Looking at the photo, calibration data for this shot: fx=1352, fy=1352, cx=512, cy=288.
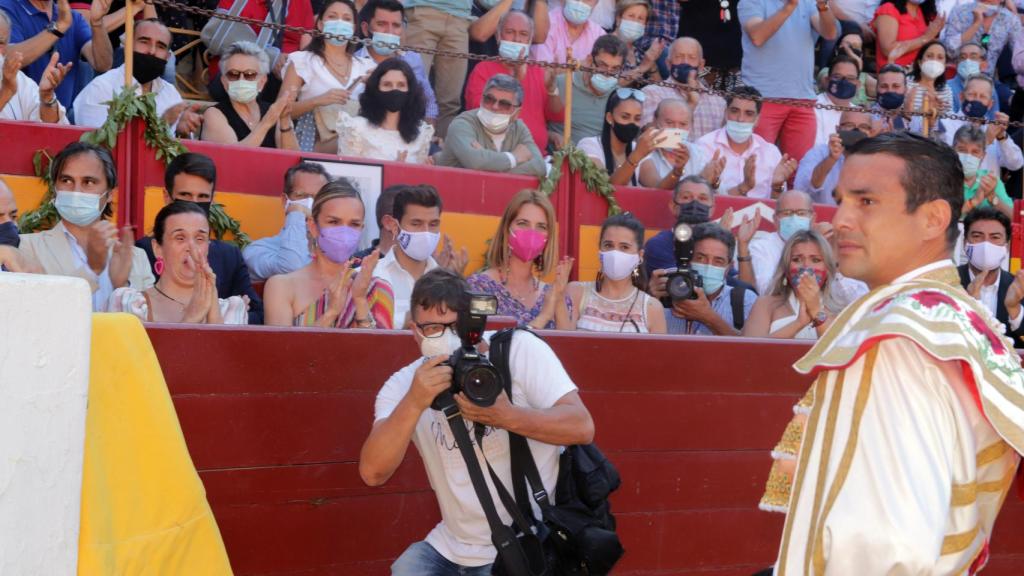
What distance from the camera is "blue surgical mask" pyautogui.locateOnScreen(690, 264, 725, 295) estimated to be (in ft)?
20.6

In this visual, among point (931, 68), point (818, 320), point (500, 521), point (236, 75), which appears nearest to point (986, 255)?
point (818, 320)

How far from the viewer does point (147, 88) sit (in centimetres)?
683

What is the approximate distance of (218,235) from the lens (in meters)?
6.07

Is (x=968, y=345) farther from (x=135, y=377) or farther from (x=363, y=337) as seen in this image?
(x=363, y=337)

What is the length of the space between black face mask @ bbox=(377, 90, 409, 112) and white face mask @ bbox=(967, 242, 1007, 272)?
9.99 ft

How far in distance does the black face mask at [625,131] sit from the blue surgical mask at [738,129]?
0.64 meters

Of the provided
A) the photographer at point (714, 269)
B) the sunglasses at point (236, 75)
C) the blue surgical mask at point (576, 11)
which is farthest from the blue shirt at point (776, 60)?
the sunglasses at point (236, 75)

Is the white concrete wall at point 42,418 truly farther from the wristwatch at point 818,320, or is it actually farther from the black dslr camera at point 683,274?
the wristwatch at point 818,320

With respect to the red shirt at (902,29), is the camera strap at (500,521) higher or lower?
lower

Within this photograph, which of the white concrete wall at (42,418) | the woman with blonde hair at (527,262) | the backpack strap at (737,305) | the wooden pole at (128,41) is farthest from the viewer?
the backpack strap at (737,305)

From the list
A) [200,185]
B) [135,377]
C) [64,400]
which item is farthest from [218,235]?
[64,400]

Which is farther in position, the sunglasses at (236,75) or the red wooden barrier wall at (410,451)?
the sunglasses at (236,75)

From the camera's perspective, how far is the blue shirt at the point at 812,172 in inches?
325

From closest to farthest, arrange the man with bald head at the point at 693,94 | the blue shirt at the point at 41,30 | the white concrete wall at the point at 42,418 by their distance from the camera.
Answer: the white concrete wall at the point at 42,418, the blue shirt at the point at 41,30, the man with bald head at the point at 693,94
